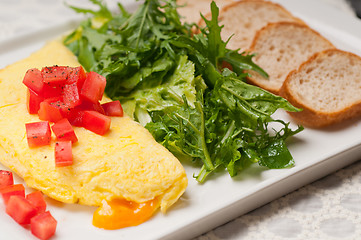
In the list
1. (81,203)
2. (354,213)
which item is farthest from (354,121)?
(81,203)

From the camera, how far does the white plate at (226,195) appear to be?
8.79ft

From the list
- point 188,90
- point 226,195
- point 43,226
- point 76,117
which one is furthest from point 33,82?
point 226,195

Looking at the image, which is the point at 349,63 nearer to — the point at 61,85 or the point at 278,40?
the point at 278,40

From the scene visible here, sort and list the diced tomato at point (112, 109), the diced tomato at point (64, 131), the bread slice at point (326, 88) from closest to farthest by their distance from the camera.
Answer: the diced tomato at point (64, 131)
the diced tomato at point (112, 109)
the bread slice at point (326, 88)

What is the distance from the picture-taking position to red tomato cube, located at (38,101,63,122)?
Answer: 300 centimetres

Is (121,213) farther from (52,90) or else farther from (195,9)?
(195,9)

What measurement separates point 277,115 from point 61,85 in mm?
1798

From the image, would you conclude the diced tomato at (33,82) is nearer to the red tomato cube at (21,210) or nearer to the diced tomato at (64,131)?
the diced tomato at (64,131)

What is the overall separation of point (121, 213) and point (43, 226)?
18.1 inches

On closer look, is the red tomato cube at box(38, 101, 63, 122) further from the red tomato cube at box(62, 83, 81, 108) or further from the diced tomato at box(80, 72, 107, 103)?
the diced tomato at box(80, 72, 107, 103)

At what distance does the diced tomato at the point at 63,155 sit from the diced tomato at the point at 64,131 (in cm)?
9

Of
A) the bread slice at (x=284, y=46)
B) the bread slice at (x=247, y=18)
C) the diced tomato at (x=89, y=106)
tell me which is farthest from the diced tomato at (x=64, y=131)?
the bread slice at (x=247, y=18)

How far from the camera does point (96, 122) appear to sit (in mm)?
3006

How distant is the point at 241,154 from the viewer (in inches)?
124
